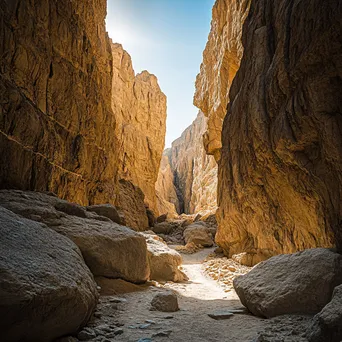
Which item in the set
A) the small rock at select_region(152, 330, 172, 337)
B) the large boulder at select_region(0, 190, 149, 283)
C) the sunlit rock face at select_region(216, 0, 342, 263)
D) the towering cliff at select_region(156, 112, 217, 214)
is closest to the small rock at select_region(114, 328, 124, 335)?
the small rock at select_region(152, 330, 172, 337)

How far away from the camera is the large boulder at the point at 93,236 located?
19.7 feet

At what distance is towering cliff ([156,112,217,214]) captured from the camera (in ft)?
166

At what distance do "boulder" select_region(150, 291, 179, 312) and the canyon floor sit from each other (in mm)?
136

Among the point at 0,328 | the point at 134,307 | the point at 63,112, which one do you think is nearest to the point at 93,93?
the point at 63,112

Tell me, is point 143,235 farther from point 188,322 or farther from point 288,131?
point 288,131

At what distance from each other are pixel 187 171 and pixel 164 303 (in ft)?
214

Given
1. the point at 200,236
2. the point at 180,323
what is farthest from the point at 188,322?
the point at 200,236

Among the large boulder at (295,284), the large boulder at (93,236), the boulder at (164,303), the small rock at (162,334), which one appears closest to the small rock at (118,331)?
the small rock at (162,334)

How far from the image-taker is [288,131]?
25.3 ft

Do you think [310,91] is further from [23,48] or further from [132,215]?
[132,215]

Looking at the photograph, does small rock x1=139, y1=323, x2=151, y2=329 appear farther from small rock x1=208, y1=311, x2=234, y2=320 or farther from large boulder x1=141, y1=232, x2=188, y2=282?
large boulder x1=141, y1=232, x2=188, y2=282

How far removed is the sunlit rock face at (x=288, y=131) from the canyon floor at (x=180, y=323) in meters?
2.64

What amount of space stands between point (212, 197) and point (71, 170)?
2875 cm

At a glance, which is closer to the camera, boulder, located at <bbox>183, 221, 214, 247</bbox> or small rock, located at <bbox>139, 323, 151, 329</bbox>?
small rock, located at <bbox>139, 323, 151, 329</bbox>
